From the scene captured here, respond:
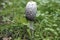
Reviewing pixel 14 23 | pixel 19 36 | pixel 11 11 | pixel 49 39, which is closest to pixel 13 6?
pixel 11 11

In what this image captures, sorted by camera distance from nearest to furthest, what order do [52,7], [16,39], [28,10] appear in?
[28,10] → [16,39] → [52,7]

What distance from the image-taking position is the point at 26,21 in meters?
3.08

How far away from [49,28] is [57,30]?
13cm

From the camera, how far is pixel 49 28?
10.0 feet

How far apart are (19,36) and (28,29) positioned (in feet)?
0.58

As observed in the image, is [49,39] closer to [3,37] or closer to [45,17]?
[45,17]

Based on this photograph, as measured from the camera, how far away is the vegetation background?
2.99m

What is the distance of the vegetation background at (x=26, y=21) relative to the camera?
299 centimetres

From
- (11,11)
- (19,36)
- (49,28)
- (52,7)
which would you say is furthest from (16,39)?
(52,7)

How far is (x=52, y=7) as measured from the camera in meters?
3.51

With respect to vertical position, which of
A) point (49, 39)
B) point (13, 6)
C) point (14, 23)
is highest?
point (13, 6)

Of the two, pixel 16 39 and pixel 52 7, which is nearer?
pixel 16 39

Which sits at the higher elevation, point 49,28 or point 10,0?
point 10,0

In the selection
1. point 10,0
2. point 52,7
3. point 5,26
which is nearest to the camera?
point 5,26
